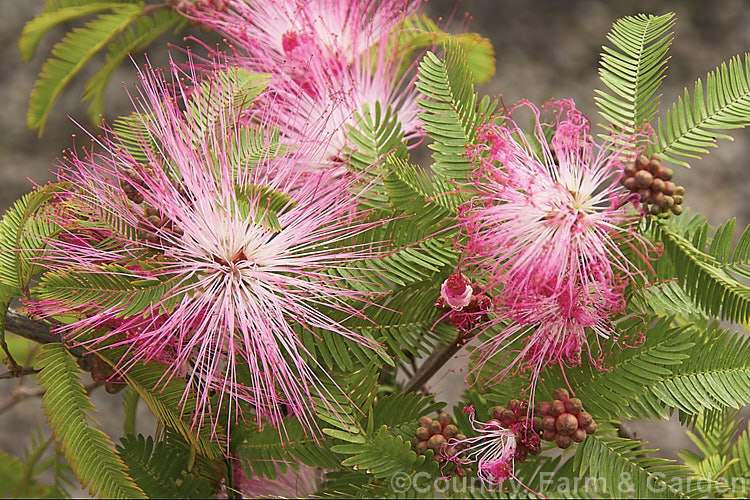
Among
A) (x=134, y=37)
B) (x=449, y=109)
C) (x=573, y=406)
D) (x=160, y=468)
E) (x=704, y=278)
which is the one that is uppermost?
(x=134, y=37)

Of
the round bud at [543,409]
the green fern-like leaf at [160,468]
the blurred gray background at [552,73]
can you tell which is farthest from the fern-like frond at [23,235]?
the blurred gray background at [552,73]

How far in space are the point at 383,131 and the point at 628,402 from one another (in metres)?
0.31

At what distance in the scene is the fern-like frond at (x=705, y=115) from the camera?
1.80ft

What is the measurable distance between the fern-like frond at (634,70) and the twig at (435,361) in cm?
24

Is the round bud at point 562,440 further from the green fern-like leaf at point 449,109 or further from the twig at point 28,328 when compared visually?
the twig at point 28,328

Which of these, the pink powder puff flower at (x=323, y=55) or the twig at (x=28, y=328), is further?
the pink powder puff flower at (x=323, y=55)

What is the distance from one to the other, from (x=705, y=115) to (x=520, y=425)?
11.9 inches

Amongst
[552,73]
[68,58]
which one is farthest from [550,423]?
[552,73]

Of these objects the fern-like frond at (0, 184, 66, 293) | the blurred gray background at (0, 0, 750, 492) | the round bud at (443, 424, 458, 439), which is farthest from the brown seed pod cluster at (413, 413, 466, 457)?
the blurred gray background at (0, 0, 750, 492)

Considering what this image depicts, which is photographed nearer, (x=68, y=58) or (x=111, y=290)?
(x=111, y=290)

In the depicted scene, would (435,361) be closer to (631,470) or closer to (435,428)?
(435,428)

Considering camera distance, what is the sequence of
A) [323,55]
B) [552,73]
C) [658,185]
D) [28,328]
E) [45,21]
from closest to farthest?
1. [658,185]
2. [28,328]
3. [323,55]
4. [45,21]
5. [552,73]

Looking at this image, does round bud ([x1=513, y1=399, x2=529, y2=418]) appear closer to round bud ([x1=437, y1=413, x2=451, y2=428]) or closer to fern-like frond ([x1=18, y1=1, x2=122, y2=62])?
round bud ([x1=437, y1=413, x2=451, y2=428])

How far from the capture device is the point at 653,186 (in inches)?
19.5
